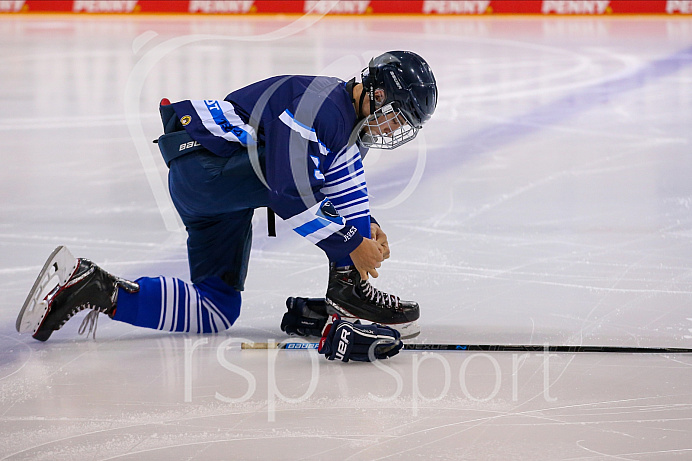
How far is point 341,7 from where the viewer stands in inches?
492

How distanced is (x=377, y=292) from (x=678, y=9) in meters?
11.0

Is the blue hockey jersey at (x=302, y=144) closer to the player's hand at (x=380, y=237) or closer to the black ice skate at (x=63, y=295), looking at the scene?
the player's hand at (x=380, y=237)

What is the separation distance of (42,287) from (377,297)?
1.02 metres

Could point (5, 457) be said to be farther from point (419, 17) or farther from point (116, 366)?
point (419, 17)

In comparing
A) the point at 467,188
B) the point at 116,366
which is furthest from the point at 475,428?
the point at 467,188

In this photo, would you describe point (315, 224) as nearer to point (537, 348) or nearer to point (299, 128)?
point (299, 128)

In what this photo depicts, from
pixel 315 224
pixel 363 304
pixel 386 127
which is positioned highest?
pixel 386 127

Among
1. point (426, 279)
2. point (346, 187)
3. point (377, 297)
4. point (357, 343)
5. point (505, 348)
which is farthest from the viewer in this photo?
point (426, 279)

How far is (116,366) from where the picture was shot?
241 centimetres

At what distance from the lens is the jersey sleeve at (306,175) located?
7.94 ft

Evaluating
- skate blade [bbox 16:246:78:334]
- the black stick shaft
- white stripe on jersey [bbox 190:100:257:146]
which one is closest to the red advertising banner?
white stripe on jersey [bbox 190:100:257:146]

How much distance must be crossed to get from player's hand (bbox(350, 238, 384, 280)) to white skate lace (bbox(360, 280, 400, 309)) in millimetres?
157

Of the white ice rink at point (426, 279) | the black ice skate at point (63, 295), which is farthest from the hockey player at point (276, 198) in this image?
the white ice rink at point (426, 279)

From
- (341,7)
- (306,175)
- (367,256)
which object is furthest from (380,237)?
(341,7)
